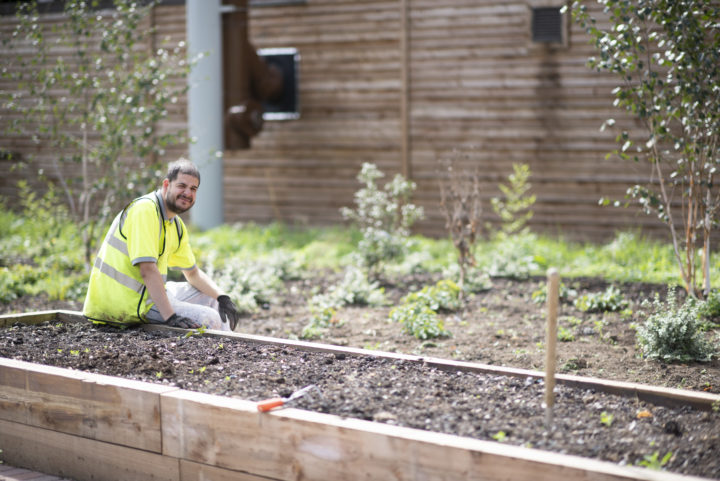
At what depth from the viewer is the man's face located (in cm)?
456

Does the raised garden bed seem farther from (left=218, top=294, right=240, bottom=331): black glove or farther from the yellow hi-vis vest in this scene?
(left=218, top=294, right=240, bottom=331): black glove

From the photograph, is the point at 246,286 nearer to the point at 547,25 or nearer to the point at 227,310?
the point at 227,310

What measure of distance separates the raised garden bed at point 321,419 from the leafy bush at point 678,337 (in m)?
1.48

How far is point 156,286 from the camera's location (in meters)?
4.52

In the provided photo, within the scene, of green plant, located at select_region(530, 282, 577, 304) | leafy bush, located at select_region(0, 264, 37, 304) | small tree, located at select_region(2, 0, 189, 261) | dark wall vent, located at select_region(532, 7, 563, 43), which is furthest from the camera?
dark wall vent, located at select_region(532, 7, 563, 43)

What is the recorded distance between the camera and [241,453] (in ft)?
9.89

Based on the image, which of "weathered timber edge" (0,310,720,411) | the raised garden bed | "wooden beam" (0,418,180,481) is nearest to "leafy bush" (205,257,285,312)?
"weathered timber edge" (0,310,720,411)

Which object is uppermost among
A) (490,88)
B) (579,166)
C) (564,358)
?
(490,88)

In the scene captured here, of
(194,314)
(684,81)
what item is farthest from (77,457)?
(684,81)

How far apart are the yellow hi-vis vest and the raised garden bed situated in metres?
0.45

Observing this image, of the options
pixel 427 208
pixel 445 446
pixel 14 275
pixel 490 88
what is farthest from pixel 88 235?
pixel 445 446

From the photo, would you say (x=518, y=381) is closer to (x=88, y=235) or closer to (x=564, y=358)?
(x=564, y=358)

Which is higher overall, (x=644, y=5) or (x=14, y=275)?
(x=644, y=5)

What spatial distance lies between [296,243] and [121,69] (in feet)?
11.3
